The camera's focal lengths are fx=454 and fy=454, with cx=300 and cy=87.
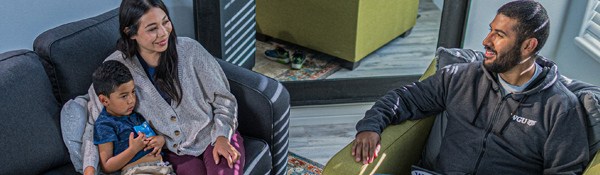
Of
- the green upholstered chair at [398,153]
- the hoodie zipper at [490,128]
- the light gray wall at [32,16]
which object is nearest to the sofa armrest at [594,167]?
the green upholstered chair at [398,153]

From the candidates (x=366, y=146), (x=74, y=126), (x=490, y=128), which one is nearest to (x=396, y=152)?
(x=366, y=146)

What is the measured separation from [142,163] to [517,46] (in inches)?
50.8

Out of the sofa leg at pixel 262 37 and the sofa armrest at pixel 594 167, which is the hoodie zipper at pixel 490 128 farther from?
the sofa leg at pixel 262 37

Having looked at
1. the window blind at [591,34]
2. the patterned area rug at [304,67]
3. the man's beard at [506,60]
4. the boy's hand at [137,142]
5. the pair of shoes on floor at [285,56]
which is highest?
the man's beard at [506,60]

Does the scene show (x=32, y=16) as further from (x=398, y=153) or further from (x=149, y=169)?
(x=398, y=153)

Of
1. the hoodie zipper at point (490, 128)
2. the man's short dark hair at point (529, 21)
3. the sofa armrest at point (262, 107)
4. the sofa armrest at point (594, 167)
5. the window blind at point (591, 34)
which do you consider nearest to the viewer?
the sofa armrest at point (594, 167)

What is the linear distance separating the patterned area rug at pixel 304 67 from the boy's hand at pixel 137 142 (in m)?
1.11

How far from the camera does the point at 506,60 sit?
143cm

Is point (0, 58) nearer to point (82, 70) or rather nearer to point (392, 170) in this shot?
point (82, 70)

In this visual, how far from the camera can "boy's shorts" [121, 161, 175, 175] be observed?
4.99 feet

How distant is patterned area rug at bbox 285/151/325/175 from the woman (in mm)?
558

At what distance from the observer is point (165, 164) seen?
1.61 m

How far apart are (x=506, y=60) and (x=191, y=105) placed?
109 cm

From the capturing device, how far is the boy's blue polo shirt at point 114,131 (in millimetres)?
1502
